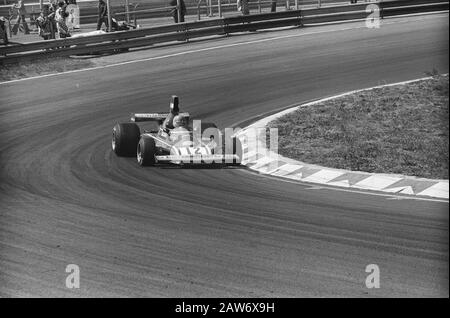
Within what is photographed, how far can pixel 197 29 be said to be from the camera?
30047mm

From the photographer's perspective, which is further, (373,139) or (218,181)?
(373,139)

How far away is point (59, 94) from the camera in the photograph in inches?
879

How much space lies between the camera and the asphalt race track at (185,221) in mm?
8156

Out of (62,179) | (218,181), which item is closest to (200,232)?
(218,181)

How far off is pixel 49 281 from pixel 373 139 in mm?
7822

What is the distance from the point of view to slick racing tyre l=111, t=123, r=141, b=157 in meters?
15.2

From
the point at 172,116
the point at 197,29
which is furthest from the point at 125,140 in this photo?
the point at 197,29

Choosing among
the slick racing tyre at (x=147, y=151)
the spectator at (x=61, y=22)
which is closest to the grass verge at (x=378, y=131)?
the slick racing tyre at (x=147, y=151)

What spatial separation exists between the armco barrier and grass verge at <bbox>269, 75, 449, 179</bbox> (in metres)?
10.9

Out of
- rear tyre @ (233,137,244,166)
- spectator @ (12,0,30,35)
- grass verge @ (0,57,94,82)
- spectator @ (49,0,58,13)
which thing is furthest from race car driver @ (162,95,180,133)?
spectator @ (12,0,30,35)

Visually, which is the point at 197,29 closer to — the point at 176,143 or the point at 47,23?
the point at 47,23

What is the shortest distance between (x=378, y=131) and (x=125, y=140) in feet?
14.4

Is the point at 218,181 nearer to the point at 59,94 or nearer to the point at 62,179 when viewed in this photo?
the point at 62,179
